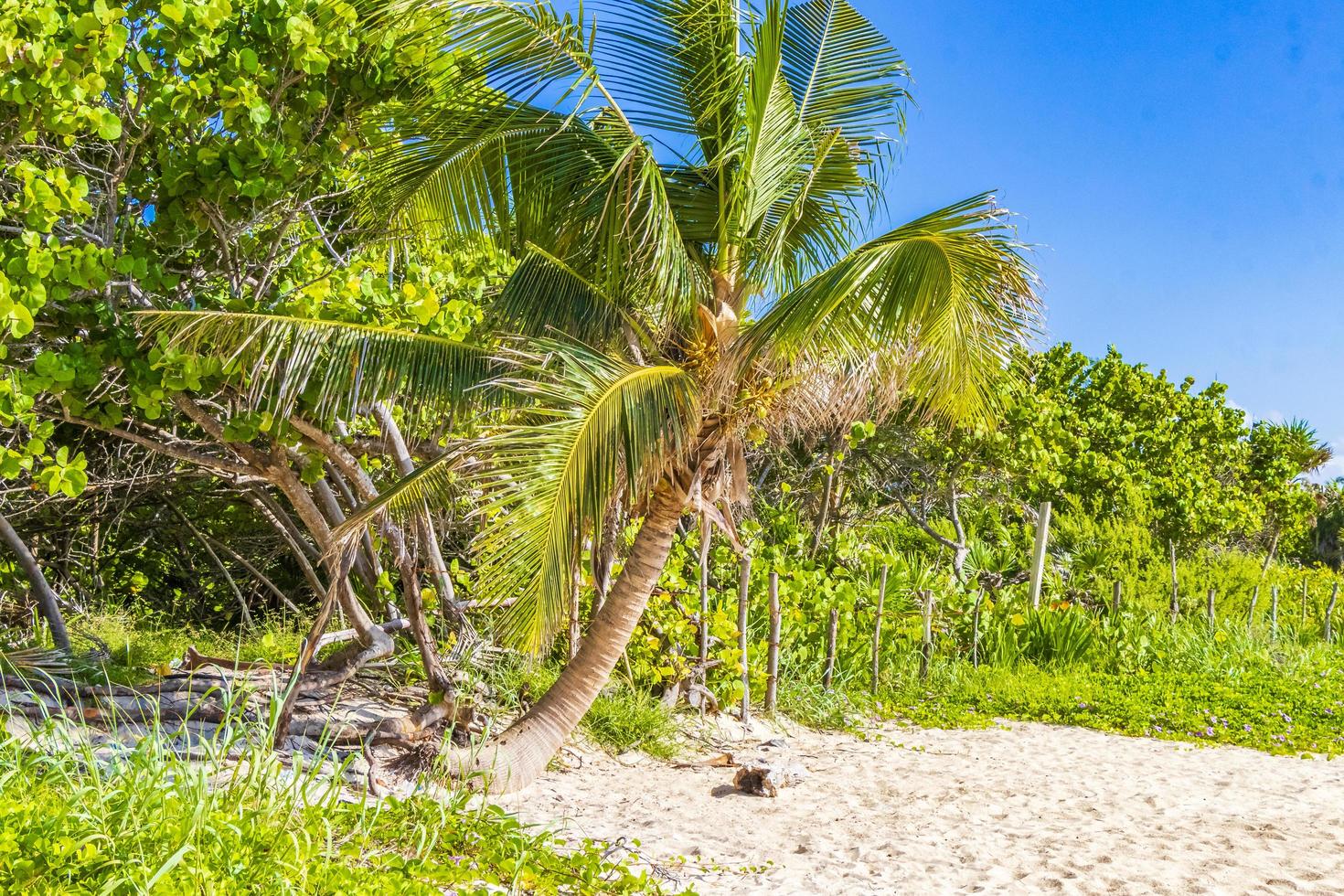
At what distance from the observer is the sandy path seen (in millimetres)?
4680

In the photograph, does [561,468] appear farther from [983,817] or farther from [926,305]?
[983,817]

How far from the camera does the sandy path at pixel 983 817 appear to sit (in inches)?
184

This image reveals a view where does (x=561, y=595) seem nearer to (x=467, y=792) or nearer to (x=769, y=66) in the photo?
(x=467, y=792)

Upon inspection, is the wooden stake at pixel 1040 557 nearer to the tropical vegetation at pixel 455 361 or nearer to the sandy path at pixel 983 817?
the tropical vegetation at pixel 455 361

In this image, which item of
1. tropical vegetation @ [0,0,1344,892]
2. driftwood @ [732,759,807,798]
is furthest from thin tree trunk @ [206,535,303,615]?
driftwood @ [732,759,807,798]

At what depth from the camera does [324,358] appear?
5.30 meters

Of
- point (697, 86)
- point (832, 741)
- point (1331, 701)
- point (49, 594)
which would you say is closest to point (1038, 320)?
point (697, 86)

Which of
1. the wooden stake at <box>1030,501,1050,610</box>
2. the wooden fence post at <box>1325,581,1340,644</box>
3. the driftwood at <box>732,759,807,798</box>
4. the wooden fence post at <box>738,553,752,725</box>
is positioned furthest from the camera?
the wooden fence post at <box>1325,581,1340,644</box>

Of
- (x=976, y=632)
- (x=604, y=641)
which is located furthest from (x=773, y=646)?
(x=976, y=632)

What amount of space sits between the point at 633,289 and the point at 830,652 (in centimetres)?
422

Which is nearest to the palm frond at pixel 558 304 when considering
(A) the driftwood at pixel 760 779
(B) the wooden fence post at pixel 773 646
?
(A) the driftwood at pixel 760 779

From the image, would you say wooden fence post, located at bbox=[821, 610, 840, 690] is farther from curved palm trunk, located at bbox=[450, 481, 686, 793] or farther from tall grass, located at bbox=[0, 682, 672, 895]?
tall grass, located at bbox=[0, 682, 672, 895]

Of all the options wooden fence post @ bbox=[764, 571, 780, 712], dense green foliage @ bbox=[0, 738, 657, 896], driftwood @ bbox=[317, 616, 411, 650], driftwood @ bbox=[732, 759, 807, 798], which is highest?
wooden fence post @ bbox=[764, 571, 780, 712]

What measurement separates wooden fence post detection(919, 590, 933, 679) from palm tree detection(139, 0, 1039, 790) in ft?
11.9
